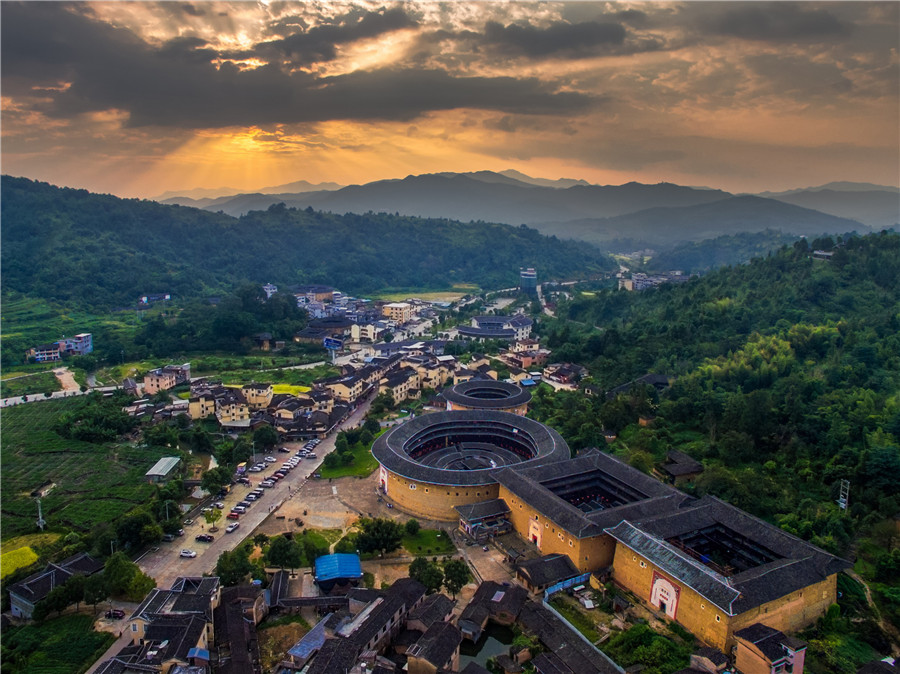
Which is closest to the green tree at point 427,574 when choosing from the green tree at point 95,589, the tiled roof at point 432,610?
the tiled roof at point 432,610

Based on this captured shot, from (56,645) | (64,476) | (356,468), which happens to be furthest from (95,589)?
(356,468)

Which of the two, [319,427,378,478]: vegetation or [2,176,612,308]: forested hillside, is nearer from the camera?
[319,427,378,478]: vegetation

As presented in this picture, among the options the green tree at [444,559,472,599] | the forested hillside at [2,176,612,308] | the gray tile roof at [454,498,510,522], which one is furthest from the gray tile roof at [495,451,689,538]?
the forested hillside at [2,176,612,308]

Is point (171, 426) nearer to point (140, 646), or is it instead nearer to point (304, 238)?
point (140, 646)

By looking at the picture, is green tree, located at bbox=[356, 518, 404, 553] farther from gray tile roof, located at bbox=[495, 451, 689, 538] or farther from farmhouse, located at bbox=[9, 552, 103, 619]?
farmhouse, located at bbox=[9, 552, 103, 619]

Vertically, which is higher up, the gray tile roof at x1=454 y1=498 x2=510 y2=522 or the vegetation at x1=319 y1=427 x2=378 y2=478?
the gray tile roof at x1=454 y1=498 x2=510 y2=522

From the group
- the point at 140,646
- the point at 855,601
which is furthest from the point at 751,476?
the point at 140,646
